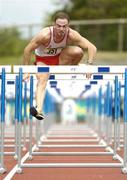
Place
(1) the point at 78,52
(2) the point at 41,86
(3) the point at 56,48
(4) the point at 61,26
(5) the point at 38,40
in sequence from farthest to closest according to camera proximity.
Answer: (1) the point at 78,52 < (3) the point at 56,48 < (2) the point at 41,86 < (5) the point at 38,40 < (4) the point at 61,26

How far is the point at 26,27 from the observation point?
43.6m

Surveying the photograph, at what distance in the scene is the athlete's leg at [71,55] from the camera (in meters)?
11.0

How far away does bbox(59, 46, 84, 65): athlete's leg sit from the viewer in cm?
1099

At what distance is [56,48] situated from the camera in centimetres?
1085

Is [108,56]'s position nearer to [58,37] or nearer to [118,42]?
[118,42]

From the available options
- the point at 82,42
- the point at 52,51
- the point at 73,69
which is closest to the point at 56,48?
the point at 52,51

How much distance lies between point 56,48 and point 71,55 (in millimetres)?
325

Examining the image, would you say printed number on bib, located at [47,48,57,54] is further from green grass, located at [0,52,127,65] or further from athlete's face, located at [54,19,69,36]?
green grass, located at [0,52,127,65]

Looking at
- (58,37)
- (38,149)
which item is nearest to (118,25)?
(38,149)

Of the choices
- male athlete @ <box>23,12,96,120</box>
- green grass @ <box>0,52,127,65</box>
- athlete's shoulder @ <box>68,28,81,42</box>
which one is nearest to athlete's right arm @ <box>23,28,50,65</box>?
male athlete @ <box>23,12,96,120</box>

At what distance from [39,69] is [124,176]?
1.97 m

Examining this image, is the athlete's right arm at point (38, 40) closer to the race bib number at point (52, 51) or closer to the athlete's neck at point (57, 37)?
the athlete's neck at point (57, 37)

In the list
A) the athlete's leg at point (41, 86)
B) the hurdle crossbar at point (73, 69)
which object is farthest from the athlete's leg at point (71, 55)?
the hurdle crossbar at point (73, 69)

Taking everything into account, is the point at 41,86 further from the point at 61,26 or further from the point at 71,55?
the point at 61,26
